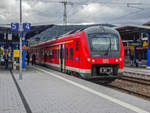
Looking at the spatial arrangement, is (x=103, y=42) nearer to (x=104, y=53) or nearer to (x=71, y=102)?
(x=104, y=53)

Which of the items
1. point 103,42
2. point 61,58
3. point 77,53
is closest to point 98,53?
point 103,42

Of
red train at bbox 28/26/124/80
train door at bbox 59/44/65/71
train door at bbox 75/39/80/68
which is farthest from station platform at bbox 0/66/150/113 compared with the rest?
train door at bbox 59/44/65/71

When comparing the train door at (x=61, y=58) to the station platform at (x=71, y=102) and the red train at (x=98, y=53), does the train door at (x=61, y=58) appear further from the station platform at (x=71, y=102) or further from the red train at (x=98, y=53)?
the station platform at (x=71, y=102)

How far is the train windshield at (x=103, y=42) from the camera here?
1282 centimetres

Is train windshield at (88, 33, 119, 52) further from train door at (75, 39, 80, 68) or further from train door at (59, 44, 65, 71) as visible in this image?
train door at (59, 44, 65, 71)

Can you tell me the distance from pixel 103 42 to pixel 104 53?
2.10 ft

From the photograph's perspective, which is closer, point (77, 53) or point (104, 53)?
point (104, 53)

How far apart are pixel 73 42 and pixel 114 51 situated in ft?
8.86

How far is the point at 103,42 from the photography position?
13.0 metres

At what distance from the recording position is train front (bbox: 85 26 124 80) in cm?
1258

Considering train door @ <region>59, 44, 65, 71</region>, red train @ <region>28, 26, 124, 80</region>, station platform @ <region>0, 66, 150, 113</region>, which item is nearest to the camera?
station platform @ <region>0, 66, 150, 113</region>

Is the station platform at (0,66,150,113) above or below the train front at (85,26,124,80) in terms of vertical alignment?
below

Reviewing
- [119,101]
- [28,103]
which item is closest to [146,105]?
[119,101]

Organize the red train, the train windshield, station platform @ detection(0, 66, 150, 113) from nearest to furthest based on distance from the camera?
1. station platform @ detection(0, 66, 150, 113)
2. the red train
3. the train windshield
